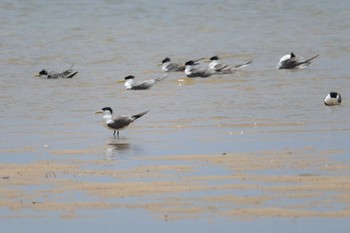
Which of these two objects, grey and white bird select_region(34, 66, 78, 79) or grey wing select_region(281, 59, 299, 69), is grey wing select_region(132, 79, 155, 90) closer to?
grey and white bird select_region(34, 66, 78, 79)

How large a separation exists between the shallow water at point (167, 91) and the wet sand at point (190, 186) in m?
0.09

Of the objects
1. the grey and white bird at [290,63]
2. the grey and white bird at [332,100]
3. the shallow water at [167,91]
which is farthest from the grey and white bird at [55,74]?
the grey and white bird at [332,100]

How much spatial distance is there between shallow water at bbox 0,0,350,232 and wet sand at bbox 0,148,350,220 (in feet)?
0.30

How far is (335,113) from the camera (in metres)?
17.8

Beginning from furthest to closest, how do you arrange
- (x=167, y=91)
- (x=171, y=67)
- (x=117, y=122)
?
(x=171, y=67) → (x=167, y=91) → (x=117, y=122)

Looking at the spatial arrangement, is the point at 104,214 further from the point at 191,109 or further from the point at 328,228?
the point at 191,109

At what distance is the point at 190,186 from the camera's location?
37.0 feet

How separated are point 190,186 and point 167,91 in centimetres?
1168

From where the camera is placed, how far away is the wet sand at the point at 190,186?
10234mm

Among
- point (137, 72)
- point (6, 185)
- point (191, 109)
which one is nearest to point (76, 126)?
point (191, 109)

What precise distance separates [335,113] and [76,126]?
13.1 feet

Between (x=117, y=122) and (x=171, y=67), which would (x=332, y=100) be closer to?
(x=117, y=122)

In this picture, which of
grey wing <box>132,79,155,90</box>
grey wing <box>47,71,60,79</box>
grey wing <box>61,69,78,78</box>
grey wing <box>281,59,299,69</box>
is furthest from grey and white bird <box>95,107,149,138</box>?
grey wing <box>281,59,299,69</box>

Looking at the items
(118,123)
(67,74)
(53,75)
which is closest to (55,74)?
(53,75)
